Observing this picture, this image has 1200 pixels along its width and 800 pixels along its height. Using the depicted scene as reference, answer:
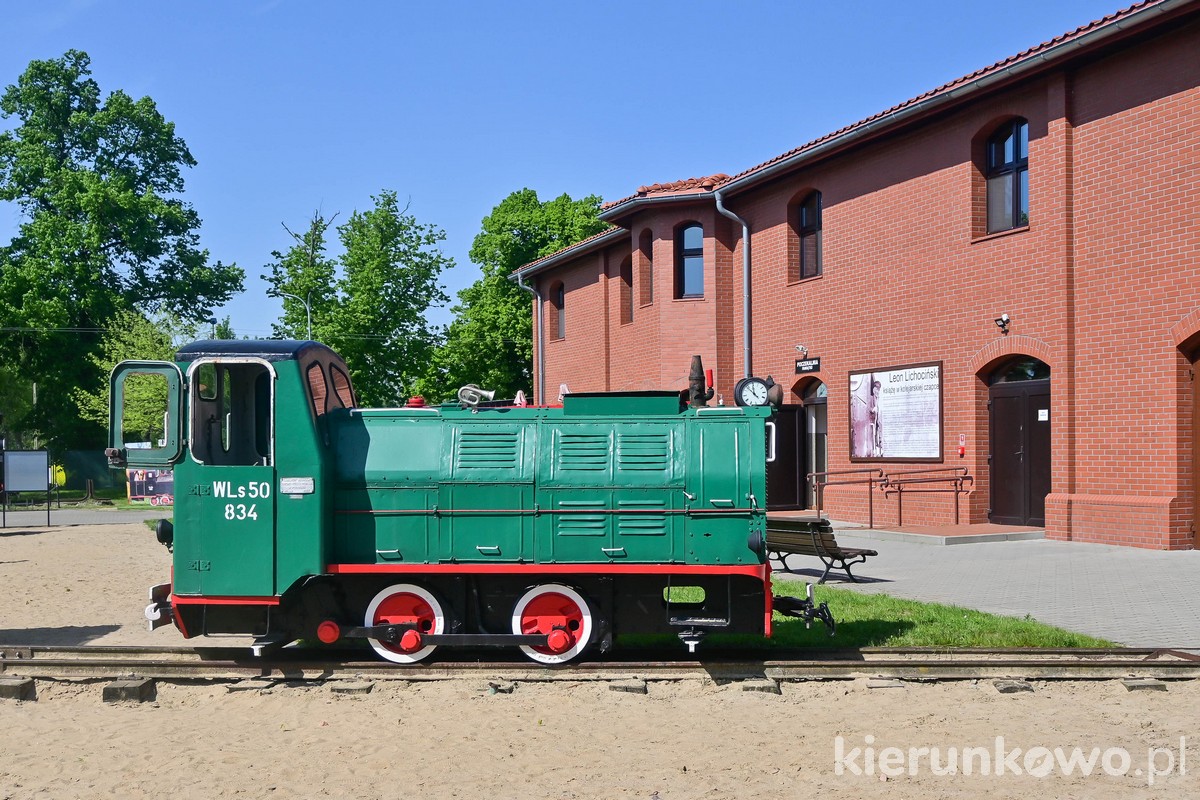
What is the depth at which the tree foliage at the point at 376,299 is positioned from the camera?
44469 millimetres

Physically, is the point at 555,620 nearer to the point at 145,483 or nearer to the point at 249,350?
the point at 249,350

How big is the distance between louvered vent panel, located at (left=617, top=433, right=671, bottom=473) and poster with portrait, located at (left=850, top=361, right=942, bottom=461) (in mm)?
12415

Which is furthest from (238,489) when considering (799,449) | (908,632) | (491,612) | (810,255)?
(810,255)

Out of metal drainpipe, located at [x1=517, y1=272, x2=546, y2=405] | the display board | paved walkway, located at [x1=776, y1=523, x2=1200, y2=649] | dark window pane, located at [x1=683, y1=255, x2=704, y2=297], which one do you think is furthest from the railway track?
metal drainpipe, located at [x1=517, y1=272, x2=546, y2=405]

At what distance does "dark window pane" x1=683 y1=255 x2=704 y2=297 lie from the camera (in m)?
26.1

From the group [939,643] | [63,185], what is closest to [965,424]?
[939,643]

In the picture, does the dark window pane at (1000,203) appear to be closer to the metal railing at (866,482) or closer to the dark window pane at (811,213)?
the dark window pane at (811,213)

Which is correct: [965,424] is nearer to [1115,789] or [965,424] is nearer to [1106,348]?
[1106,348]

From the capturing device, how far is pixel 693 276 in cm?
2620

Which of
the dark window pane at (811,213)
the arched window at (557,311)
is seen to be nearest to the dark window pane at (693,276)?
→ the dark window pane at (811,213)

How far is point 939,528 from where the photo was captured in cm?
1858

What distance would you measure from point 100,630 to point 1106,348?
45.8 feet

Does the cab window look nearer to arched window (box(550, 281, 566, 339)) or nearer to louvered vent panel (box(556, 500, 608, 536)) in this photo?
louvered vent panel (box(556, 500, 608, 536))

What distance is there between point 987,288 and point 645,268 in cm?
1028
